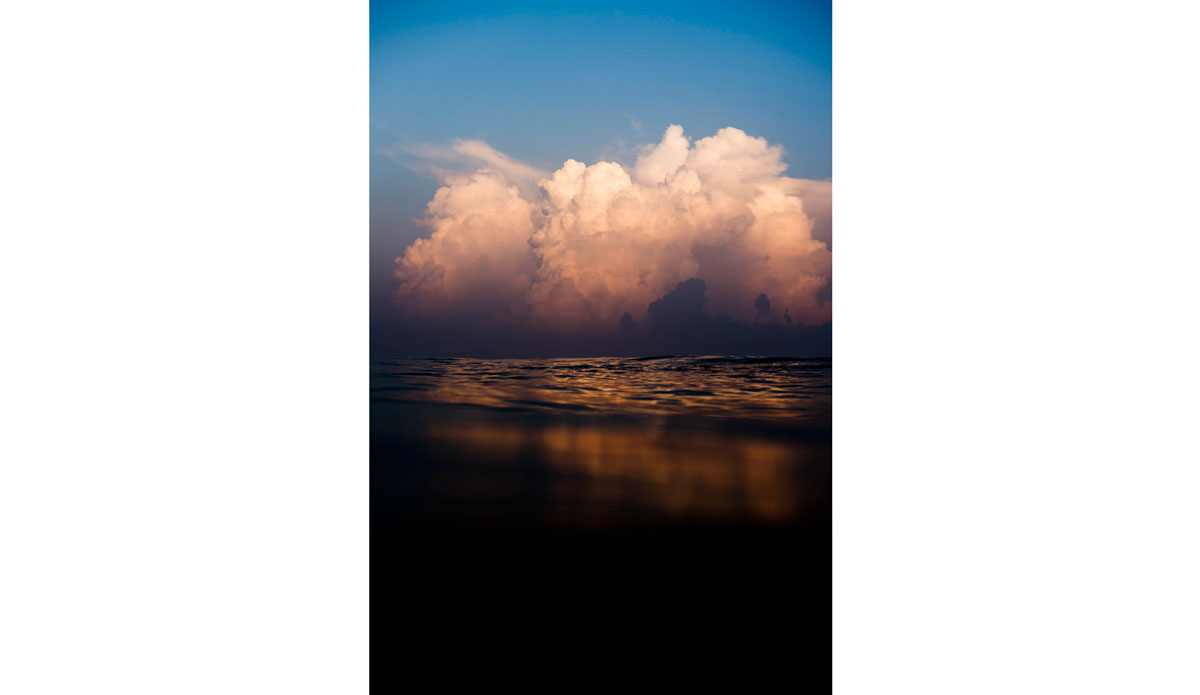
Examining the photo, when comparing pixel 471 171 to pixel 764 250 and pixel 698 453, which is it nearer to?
pixel 764 250

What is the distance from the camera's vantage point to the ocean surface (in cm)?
242

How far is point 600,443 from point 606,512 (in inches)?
8.8

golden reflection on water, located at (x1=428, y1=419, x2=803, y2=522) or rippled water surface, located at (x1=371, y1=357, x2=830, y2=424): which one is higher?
rippled water surface, located at (x1=371, y1=357, x2=830, y2=424)

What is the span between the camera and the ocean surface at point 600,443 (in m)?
2.42

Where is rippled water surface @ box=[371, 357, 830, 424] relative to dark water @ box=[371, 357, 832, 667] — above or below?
above

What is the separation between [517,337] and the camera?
258 cm

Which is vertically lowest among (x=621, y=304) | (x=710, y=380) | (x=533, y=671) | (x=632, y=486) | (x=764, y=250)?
(x=533, y=671)

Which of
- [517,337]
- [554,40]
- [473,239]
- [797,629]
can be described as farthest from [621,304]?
[797,629]

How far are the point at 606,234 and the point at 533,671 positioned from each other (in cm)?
144

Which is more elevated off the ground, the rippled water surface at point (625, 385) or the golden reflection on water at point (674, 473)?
the rippled water surface at point (625, 385)

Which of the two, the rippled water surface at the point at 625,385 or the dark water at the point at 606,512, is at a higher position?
the rippled water surface at the point at 625,385

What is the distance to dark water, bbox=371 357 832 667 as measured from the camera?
94.3 inches

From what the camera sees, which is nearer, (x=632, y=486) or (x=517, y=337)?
(x=632, y=486)

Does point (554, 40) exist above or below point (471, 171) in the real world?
→ above
